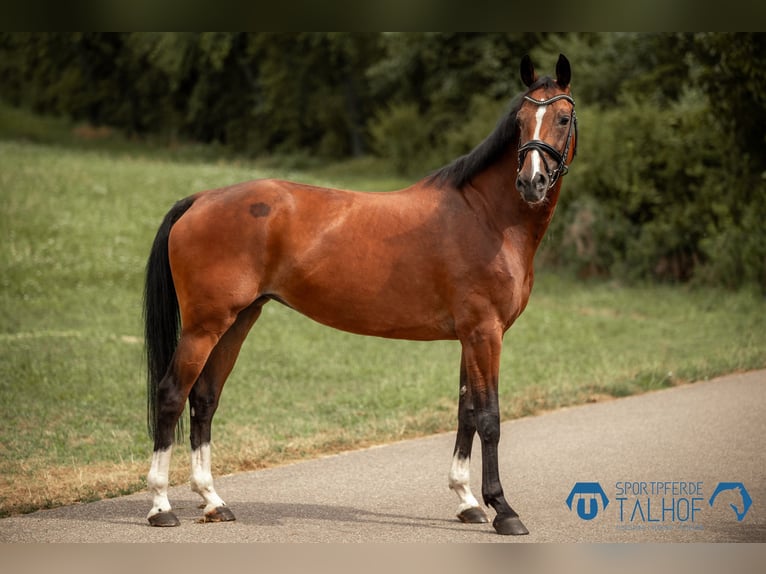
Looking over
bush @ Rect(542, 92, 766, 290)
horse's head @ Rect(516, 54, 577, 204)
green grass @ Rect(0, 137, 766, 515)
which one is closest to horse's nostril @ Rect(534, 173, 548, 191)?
horse's head @ Rect(516, 54, 577, 204)

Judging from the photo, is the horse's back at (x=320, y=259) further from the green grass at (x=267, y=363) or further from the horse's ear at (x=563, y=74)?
the green grass at (x=267, y=363)

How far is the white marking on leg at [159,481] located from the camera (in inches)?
225

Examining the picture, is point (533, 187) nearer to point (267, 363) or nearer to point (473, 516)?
point (473, 516)

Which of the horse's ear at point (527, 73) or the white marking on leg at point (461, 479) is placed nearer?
the horse's ear at point (527, 73)

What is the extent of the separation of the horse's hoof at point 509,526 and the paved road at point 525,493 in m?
0.06

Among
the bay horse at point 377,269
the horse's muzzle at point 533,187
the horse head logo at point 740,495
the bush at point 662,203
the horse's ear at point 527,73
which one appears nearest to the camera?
the horse's muzzle at point 533,187

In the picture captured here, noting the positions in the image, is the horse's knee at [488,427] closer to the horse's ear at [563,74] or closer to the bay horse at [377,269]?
the bay horse at [377,269]

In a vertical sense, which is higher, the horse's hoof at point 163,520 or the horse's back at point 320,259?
the horse's back at point 320,259

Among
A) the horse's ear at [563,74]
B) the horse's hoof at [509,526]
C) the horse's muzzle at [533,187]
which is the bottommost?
the horse's hoof at [509,526]

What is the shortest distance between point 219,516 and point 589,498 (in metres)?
2.32

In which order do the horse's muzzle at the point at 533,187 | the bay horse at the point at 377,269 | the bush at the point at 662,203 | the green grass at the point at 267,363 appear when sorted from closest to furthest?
the horse's muzzle at the point at 533,187, the bay horse at the point at 377,269, the green grass at the point at 267,363, the bush at the point at 662,203

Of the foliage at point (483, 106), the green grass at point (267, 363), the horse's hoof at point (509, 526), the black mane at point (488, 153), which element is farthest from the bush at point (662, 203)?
the horse's hoof at point (509, 526)

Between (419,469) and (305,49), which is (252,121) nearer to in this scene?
(305,49)

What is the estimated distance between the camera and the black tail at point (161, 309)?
611 centimetres
